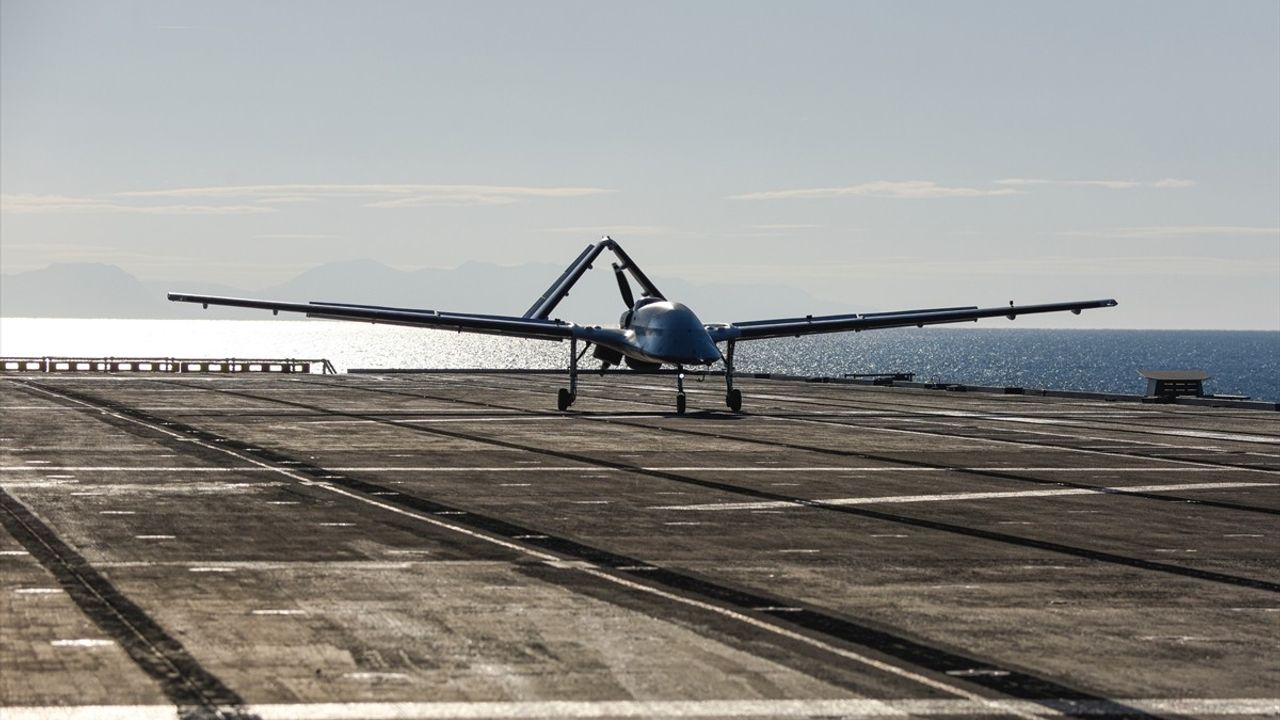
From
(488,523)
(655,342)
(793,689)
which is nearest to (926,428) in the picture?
(655,342)

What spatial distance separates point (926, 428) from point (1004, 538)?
94.2 feet

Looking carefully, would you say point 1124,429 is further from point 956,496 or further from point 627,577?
point 627,577

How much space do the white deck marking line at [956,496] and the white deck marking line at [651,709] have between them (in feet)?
50.2

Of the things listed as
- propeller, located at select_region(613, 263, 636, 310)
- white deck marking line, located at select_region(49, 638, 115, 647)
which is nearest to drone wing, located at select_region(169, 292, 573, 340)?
propeller, located at select_region(613, 263, 636, 310)

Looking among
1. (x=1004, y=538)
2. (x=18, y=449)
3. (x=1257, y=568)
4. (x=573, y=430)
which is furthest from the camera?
(x=573, y=430)

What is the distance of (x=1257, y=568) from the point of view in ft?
71.2

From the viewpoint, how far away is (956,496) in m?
31.0

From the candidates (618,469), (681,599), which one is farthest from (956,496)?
(681,599)

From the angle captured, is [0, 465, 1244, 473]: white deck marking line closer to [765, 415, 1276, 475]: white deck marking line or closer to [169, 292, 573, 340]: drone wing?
[765, 415, 1276, 475]: white deck marking line


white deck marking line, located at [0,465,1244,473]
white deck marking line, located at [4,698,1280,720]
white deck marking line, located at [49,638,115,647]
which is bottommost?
white deck marking line, located at [4,698,1280,720]

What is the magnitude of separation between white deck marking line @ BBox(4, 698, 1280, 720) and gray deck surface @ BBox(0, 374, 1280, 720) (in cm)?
4

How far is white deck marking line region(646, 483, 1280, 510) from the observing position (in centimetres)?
2848

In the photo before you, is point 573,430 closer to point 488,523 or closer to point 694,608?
point 488,523

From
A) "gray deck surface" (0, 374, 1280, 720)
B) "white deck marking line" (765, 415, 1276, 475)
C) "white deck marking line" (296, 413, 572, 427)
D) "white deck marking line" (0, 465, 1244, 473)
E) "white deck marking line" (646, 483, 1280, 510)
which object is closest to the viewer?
"gray deck surface" (0, 374, 1280, 720)
